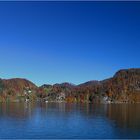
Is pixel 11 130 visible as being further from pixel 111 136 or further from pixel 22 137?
pixel 111 136

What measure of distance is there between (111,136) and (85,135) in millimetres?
4749

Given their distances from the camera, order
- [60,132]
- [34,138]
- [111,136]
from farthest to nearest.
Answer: [60,132] < [111,136] < [34,138]

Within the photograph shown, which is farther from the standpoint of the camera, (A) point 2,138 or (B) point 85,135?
(B) point 85,135

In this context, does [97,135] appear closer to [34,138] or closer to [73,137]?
[73,137]

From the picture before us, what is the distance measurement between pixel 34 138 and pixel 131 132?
791 inches

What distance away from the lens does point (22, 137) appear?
55.1 metres

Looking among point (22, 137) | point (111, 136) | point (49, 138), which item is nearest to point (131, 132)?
point (111, 136)

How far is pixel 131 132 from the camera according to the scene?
62.3 metres

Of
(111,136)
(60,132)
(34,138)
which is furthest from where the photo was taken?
(60,132)

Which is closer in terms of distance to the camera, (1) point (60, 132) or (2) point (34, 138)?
(2) point (34, 138)

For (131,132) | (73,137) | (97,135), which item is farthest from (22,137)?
(131,132)

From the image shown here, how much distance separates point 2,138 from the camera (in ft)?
177

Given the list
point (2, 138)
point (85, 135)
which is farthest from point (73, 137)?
point (2, 138)

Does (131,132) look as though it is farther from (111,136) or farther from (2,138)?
(2,138)
